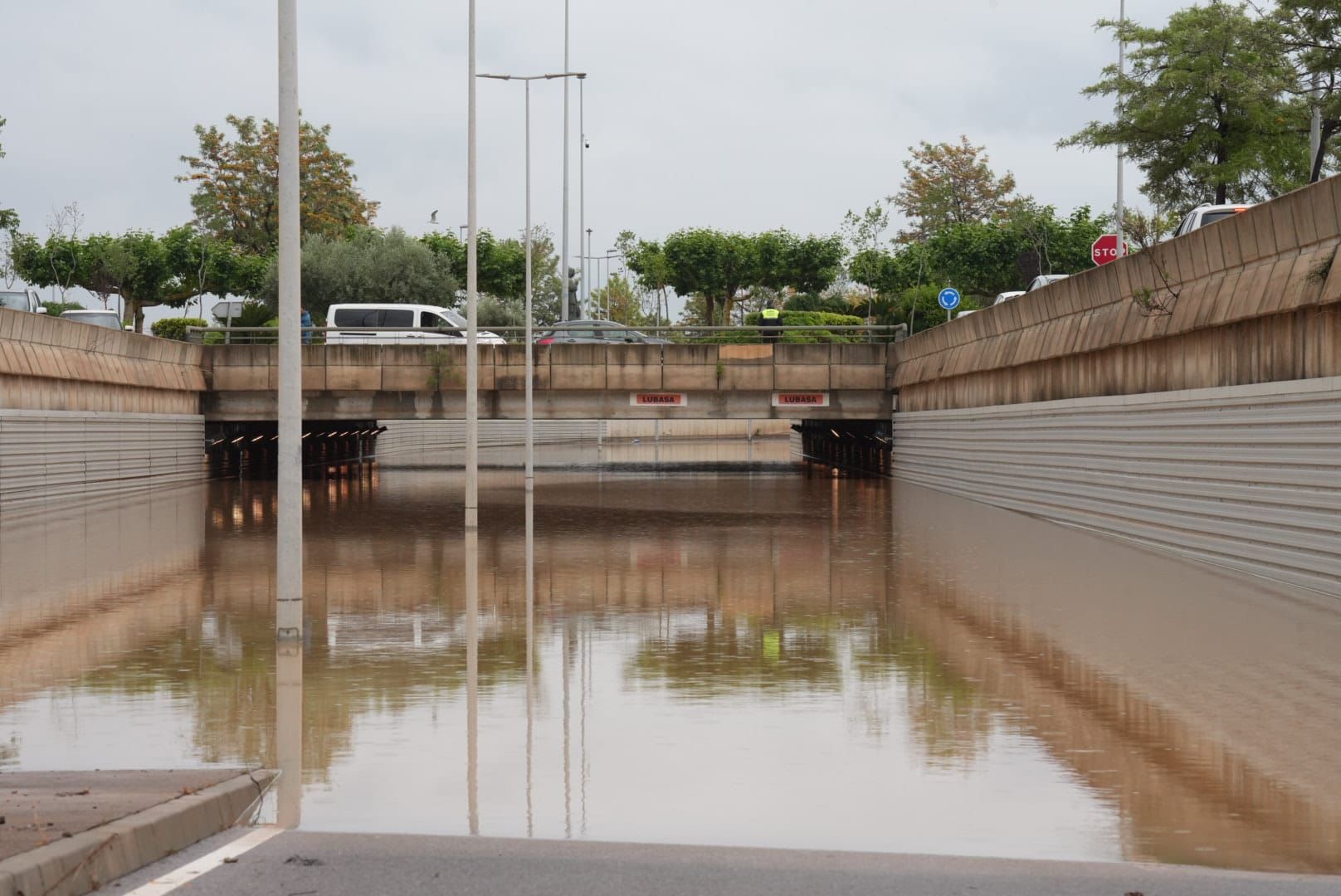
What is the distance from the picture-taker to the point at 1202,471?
19.9 m

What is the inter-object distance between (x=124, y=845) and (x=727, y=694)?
17.4ft

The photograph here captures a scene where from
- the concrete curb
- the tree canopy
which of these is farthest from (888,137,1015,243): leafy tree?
the concrete curb

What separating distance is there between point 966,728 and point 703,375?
37250 mm

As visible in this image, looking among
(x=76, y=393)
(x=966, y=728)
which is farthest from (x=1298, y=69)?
(x=966, y=728)

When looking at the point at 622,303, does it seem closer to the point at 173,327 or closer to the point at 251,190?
the point at 251,190

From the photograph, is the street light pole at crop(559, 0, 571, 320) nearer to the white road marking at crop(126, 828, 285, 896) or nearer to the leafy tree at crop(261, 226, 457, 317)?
the leafy tree at crop(261, 226, 457, 317)

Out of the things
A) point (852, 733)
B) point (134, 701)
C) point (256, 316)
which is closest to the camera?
point (852, 733)

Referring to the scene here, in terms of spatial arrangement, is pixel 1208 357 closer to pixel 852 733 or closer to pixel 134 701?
pixel 852 733

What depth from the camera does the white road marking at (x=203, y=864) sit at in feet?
19.9

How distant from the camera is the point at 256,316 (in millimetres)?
75062

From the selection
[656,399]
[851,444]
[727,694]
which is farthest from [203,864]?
[851,444]

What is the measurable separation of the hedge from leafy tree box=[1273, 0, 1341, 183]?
40563mm

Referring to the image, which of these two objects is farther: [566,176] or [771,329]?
[566,176]

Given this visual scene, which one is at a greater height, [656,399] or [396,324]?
[396,324]
